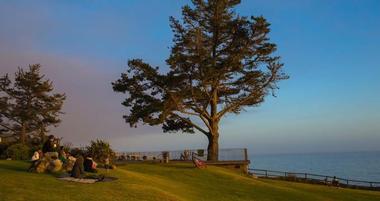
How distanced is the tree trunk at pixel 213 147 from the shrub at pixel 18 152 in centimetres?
1958

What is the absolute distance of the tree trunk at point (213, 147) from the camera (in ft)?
164

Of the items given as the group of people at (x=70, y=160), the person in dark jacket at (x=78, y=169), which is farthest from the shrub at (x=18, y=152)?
the person in dark jacket at (x=78, y=169)

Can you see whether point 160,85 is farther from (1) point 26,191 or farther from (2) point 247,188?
(1) point 26,191

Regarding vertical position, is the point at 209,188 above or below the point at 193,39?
below

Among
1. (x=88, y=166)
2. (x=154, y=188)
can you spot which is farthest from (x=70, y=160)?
(x=154, y=188)

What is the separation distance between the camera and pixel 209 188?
3044 centimetres

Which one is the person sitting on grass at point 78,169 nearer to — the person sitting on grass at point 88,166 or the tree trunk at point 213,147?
the person sitting on grass at point 88,166

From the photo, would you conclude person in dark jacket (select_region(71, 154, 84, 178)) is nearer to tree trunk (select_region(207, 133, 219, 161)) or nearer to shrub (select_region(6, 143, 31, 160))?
shrub (select_region(6, 143, 31, 160))

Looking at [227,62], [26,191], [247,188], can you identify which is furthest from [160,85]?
[26,191]

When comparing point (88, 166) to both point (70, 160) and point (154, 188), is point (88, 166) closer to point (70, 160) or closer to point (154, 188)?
point (70, 160)

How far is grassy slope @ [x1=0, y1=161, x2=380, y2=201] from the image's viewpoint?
2144 cm

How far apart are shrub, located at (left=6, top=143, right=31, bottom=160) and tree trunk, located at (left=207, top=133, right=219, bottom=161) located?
19580 mm

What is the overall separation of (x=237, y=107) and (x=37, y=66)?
98.2 ft

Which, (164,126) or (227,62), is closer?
(227,62)
